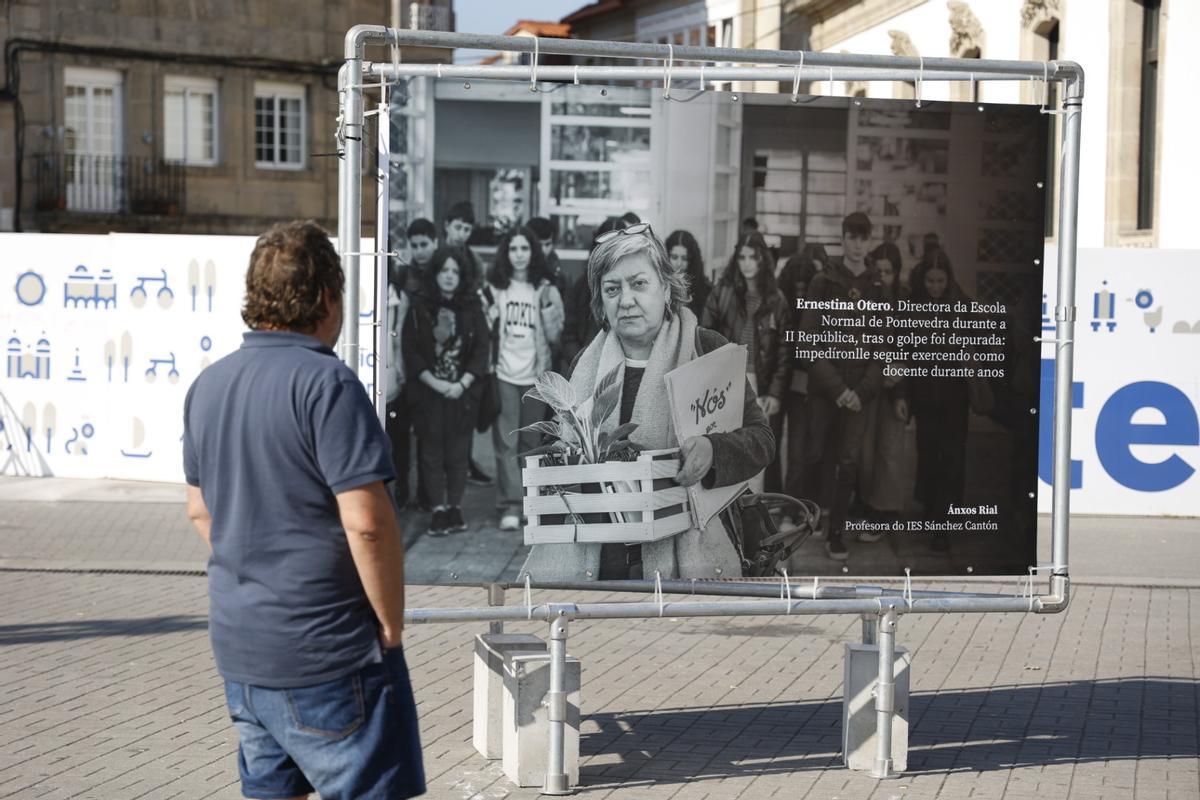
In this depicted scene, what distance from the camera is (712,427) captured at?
5953mm

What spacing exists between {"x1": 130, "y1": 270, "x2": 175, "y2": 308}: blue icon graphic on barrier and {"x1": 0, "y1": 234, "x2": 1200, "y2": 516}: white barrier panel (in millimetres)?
14

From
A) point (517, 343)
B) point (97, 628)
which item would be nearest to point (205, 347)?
point (97, 628)

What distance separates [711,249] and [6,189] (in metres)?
30.5

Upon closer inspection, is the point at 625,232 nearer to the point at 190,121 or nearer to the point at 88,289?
the point at 88,289

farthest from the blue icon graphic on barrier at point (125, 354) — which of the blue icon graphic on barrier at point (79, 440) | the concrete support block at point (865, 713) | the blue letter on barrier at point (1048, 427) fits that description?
the concrete support block at point (865, 713)

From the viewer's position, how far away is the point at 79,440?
16.8 m

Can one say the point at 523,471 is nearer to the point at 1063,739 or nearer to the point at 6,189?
the point at 1063,739

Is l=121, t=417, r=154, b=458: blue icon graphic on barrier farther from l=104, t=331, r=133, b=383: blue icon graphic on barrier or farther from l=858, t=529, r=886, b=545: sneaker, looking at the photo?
l=858, t=529, r=886, b=545: sneaker

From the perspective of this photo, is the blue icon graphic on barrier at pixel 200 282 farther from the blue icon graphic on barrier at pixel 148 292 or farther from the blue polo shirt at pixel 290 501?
the blue polo shirt at pixel 290 501

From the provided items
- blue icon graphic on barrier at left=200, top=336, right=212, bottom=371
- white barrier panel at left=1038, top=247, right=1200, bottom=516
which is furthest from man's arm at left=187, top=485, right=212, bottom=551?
blue icon graphic on barrier at left=200, top=336, right=212, bottom=371

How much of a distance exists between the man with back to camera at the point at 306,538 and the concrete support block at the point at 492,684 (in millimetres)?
2453

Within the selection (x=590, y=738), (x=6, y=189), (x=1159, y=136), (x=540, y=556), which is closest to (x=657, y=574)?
(x=540, y=556)

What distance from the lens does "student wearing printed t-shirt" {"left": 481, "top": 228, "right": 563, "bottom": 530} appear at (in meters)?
5.84

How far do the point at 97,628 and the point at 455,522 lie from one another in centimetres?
403
